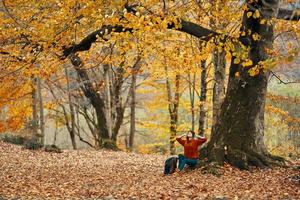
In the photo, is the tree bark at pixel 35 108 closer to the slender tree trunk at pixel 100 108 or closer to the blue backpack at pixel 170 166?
the slender tree trunk at pixel 100 108

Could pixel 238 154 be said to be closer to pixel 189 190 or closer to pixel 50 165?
pixel 189 190

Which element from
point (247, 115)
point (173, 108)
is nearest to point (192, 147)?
point (247, 115)

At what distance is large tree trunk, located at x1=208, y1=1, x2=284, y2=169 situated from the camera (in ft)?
49.0

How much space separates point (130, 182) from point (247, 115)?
4394mm

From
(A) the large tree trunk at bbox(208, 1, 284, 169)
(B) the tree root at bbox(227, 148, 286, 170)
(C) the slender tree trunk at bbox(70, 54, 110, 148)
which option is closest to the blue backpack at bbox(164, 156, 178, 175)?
(A) the large tree trunk at bbox(208, 1, 284, 169)

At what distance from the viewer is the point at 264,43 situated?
49.2 feet

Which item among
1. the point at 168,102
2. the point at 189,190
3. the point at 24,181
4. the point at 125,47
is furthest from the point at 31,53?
the point at 168,102

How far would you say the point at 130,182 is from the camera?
1391 cm

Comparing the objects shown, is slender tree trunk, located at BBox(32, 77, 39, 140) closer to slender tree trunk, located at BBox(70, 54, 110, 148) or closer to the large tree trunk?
slender tree trunk, located at BBox(70, 54, 110, 148)

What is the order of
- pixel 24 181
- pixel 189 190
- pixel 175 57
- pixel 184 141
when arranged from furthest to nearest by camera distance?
pixel 175 57 → pixel 184 141 → pixel 24 181 → pixel 189 190

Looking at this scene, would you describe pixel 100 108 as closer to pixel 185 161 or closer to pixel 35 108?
pixel 35 108

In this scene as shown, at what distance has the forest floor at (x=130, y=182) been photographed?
1144 cm

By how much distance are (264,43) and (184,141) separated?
13.4 feet

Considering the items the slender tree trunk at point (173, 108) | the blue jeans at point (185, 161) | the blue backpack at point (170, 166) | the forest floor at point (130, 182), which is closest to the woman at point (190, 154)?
the blue jeans at point (185, 161)
